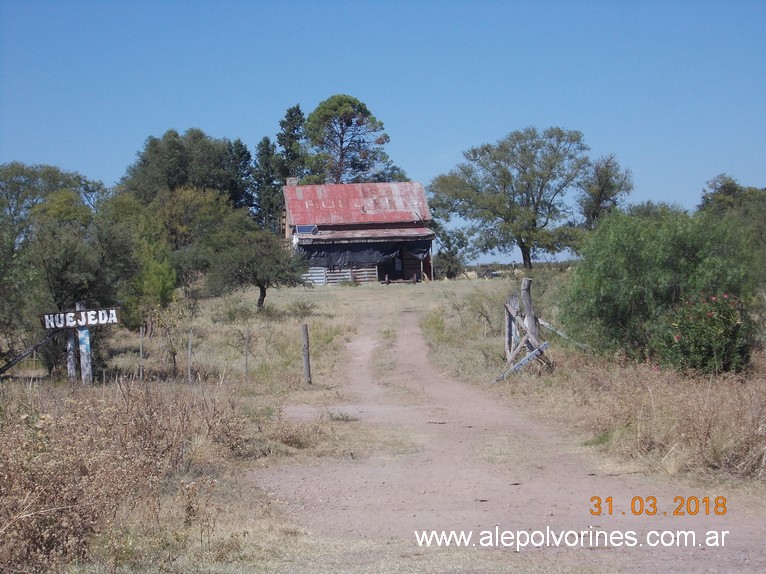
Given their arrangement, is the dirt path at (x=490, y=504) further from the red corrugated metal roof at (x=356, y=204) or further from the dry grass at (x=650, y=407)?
the red corrugated metal roof at (x=356, y=204)

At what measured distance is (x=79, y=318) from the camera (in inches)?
623

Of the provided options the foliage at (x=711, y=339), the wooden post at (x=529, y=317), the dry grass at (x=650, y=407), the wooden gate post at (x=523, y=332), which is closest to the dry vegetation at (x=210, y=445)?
the dry grass at (x=650, y=407)

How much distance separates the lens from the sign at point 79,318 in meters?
15.8

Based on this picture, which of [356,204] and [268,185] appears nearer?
[356,204]

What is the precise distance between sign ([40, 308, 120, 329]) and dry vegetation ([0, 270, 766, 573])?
2.81 metres

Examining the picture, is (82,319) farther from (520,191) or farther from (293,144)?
(293,144)

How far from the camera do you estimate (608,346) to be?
17.6m

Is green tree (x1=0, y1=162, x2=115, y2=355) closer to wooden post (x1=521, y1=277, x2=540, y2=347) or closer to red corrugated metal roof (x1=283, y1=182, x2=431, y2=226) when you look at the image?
wooden post (x1=521, y1=277, x2=540, y2=347)

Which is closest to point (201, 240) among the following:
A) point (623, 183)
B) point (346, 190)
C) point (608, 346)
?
point (346, 190)

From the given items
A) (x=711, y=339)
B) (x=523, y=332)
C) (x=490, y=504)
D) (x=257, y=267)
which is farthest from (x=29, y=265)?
(x=257, y=267)

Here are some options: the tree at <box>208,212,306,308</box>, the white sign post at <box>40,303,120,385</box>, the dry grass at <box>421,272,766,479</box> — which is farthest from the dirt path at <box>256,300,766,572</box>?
the tree at <box>208,212,306,308</box>

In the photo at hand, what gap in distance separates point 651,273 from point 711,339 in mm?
2325

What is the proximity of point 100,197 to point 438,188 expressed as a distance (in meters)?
27.6

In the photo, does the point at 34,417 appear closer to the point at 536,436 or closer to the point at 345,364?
the point at 536,436
